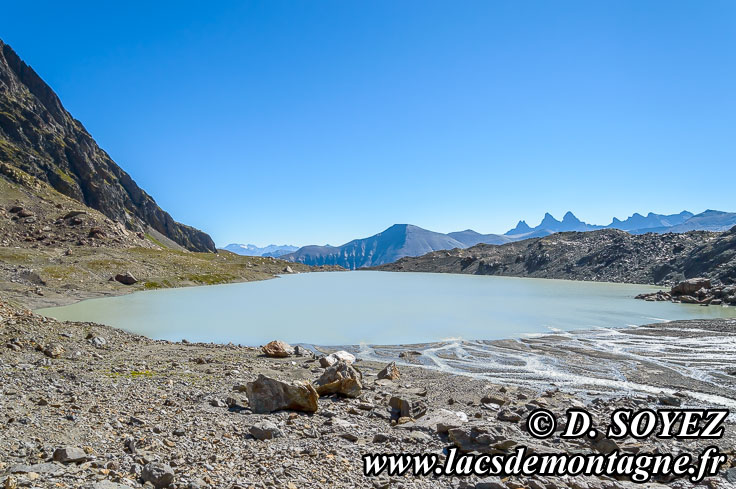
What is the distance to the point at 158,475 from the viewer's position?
741 centimetres

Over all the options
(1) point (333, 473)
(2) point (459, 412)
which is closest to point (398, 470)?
(1) point (333, 473)

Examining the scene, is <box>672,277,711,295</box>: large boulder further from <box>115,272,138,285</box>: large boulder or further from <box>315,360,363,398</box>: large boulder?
<box>115,272,138,285</box>: large boulder

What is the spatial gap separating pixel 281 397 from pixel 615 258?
143 m

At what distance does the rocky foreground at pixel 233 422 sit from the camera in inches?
316

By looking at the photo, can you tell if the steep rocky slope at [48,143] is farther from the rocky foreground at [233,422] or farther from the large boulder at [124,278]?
the rocky foreground at [233,422]

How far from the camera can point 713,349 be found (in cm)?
2805

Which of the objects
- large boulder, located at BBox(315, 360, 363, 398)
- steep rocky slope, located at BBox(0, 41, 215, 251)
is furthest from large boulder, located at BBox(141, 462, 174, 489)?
steep rocky slope, located at BBox(0, 41, 215, 251)

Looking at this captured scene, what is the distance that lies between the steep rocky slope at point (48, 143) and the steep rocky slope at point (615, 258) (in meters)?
160

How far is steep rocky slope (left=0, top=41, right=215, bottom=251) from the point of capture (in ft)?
491

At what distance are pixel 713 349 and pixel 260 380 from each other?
31.8 meters

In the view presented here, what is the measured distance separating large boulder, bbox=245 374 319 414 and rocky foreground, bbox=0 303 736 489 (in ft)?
0.10

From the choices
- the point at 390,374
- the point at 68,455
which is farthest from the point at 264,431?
the point at 390,374

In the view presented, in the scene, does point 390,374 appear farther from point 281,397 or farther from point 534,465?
point 534,465

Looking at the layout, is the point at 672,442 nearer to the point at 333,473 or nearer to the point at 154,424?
the point at 333,473
